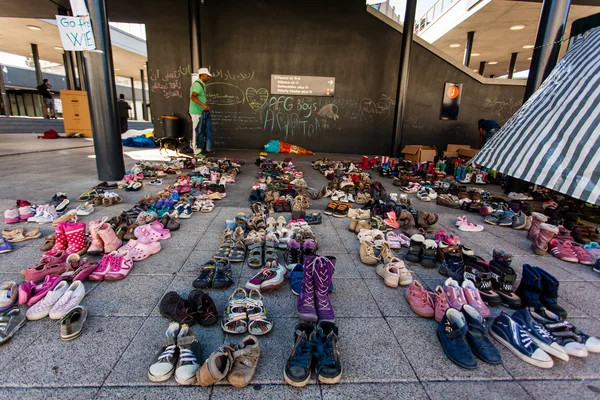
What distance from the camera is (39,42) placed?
1803cm

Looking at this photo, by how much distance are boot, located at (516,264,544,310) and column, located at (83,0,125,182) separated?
614cm

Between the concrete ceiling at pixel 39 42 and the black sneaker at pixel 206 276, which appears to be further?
the concrete ceiling at pixel 39 42

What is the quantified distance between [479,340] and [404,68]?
9388 millimetres

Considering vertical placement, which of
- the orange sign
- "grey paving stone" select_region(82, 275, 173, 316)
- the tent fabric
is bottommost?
"grey paving stone" select_region(82, 275, 173, 316)

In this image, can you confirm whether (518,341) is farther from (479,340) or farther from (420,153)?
(420,153)

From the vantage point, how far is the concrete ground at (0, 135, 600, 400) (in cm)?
150

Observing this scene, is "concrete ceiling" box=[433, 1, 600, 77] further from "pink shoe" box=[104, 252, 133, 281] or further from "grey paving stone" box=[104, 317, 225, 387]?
"pink shoe" box=[104, 252, 133, 281]

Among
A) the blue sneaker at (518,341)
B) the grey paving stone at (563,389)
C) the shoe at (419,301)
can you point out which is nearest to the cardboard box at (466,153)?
the shoe at (419,301)

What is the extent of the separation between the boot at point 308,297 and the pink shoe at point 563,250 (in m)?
2.80

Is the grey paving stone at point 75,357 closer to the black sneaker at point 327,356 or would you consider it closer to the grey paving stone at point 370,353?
the black sneaker at point 327,356

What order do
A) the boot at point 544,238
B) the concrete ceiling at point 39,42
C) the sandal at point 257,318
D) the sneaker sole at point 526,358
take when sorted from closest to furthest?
the sneaker sole at point 526,358 < the sandal at point 257,318 < the boot at point 544,238 < the concrete ceiling at point 39,42

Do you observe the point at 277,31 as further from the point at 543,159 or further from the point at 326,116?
the point at 543,159

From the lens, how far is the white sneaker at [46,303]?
6.34 ft

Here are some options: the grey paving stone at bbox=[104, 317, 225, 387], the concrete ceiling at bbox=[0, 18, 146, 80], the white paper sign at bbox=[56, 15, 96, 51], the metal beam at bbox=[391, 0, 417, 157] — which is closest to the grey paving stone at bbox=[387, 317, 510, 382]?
the grey paving stone at bbox=[104, 317, 225, 387]
